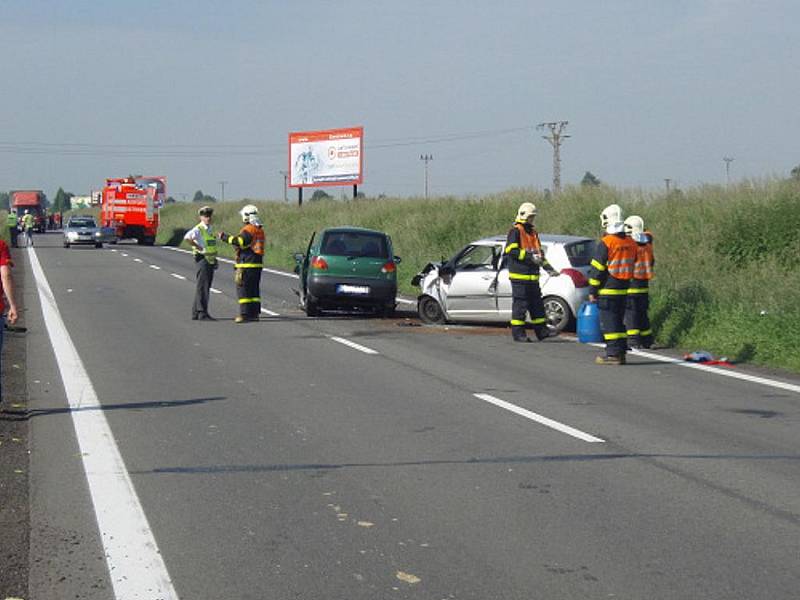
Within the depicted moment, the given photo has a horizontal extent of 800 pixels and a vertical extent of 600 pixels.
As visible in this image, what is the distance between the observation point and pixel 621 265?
15.6 m

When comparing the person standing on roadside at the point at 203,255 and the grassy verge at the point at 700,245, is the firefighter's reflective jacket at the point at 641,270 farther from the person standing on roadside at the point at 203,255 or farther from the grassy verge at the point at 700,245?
the person standing on roadside at the point at 203,255

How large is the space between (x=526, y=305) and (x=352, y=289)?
4745 mm

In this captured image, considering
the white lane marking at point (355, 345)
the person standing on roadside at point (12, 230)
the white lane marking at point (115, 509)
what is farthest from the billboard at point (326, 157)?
the white lane marking at point (115, 509)

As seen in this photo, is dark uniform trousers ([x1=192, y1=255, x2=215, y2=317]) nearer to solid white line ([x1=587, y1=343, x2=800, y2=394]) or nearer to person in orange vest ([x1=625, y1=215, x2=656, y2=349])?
person in orange vest ([x1=625, y1=215, x2=656, y2=349])

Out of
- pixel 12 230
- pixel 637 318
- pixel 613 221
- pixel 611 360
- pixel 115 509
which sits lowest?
pixel 115 509

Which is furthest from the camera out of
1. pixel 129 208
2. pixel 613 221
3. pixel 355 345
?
pixel 129 208

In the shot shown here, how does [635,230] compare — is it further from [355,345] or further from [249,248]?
[249,248]

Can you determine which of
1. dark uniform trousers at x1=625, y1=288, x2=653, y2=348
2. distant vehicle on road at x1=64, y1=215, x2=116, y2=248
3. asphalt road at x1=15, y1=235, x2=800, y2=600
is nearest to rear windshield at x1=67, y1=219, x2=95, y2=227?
distant vehicle on road at x1=64, y1=215, x2=116, y2=248

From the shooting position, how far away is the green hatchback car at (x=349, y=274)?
852 inches

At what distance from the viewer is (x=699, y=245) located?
25.1 m

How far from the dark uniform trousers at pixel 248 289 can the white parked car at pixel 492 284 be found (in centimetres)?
267

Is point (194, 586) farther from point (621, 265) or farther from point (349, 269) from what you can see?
point (349, 269)

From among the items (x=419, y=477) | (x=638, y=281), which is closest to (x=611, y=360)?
(x=638, y=281)

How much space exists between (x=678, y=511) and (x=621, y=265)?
8444 millimetres
